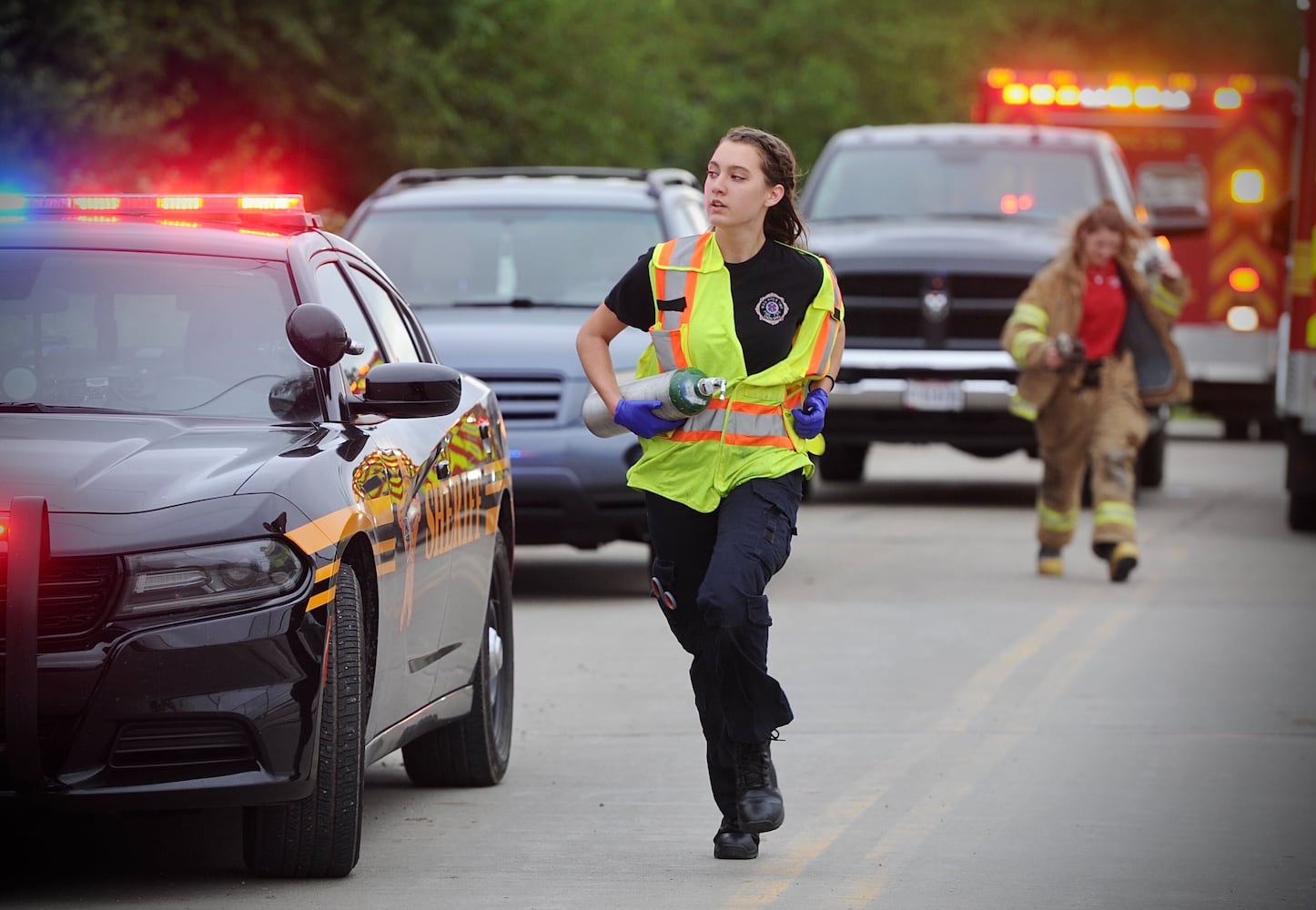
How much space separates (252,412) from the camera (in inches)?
258

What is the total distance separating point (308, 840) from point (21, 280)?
1663mm

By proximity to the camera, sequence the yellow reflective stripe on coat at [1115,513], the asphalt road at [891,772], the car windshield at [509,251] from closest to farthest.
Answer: the asphalt road at [891,772] → the car windshield at [509,251] → the yellow reflective stripe on coat at [1115,513]

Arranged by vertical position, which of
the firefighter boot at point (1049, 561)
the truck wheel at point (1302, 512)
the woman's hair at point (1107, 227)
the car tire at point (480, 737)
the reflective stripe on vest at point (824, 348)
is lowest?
the truck wheel at point (1302, 512)

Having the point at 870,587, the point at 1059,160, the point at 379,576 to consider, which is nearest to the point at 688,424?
the point at 379,576

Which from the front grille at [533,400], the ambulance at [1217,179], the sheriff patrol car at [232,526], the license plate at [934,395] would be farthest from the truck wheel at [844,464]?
the sheriff patrol car at [232,526]

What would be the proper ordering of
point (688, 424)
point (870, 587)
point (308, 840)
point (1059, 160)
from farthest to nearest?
point (1059, 160) → point (870, 587) → point (688, 424) → point (308, 840)

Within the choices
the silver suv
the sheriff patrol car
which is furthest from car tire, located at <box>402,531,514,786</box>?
the silver suv

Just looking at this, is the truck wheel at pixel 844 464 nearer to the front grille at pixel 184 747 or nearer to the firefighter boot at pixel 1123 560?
the firefighter boot at pixel 1123 560

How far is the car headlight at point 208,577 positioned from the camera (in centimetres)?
566

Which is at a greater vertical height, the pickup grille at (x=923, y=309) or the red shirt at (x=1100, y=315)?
the red shirt at (x=1100, y=315)

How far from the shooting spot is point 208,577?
573 cm

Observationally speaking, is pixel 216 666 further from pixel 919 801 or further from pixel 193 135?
pixel 193 135

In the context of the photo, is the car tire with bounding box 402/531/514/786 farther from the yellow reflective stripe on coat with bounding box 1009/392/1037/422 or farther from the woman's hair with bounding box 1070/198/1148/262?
the woman's hair with bounding box 1070/198/1148/262

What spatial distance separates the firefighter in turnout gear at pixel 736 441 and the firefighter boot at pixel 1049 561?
25.2ft
